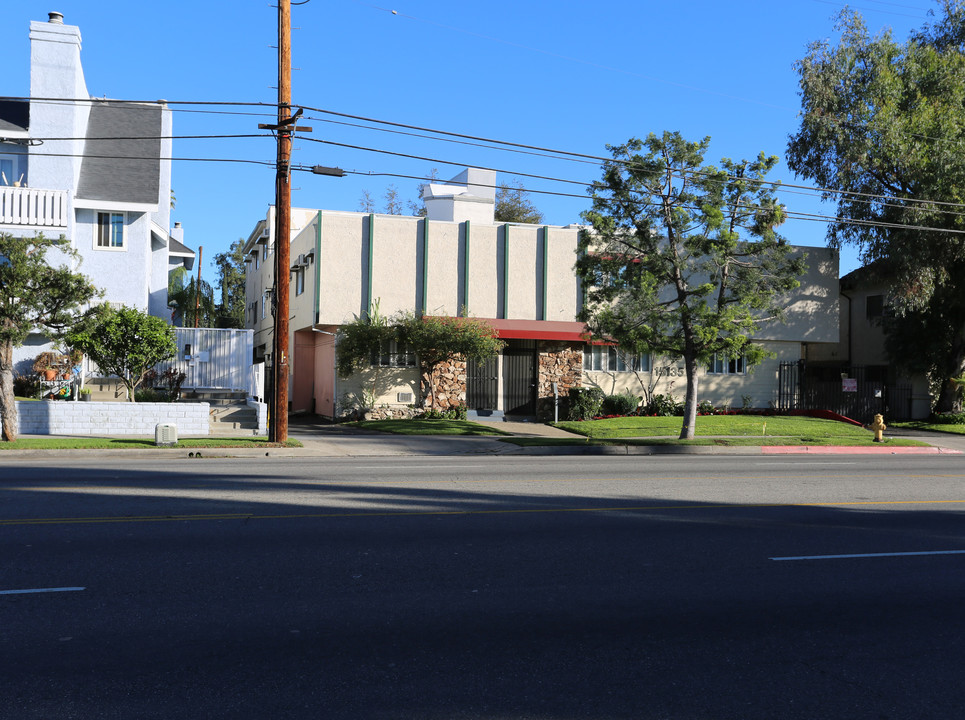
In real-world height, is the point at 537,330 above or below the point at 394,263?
below

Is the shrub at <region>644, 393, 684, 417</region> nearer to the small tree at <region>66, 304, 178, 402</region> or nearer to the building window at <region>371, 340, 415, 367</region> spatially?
the building window at <region>371, 340, 415, 367</region>

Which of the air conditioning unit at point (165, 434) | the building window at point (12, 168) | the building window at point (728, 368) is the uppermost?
the building window at point (12, 168)

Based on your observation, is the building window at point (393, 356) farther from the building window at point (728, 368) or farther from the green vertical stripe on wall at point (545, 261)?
the building window at point (728, 368)

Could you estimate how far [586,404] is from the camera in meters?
30.3

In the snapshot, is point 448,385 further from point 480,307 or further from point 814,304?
point 814,304

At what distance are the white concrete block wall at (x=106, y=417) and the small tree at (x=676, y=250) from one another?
10.5 m

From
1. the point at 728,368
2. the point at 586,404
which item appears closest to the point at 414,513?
the point at 586,404

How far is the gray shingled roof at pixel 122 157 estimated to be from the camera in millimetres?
27453

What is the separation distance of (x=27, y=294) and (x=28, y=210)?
9.76 metres

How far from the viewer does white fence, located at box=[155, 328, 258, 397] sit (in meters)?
26.5

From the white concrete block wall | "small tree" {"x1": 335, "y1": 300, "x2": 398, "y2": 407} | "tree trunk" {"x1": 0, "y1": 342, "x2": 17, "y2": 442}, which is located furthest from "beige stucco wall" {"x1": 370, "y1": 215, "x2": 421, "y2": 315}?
"tree trunk" {"x1": 0, "y1": 342, "x2": 17, "y2": 442}

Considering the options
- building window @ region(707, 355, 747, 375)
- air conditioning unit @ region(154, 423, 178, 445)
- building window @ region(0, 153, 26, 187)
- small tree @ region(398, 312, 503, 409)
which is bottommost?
air conditioning unit @ region(154, 423, 178, 445)

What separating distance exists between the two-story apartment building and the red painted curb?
9.12 meters

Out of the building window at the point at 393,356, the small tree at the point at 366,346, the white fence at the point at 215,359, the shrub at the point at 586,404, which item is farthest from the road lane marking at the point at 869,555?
the building window at the point at 393,356
